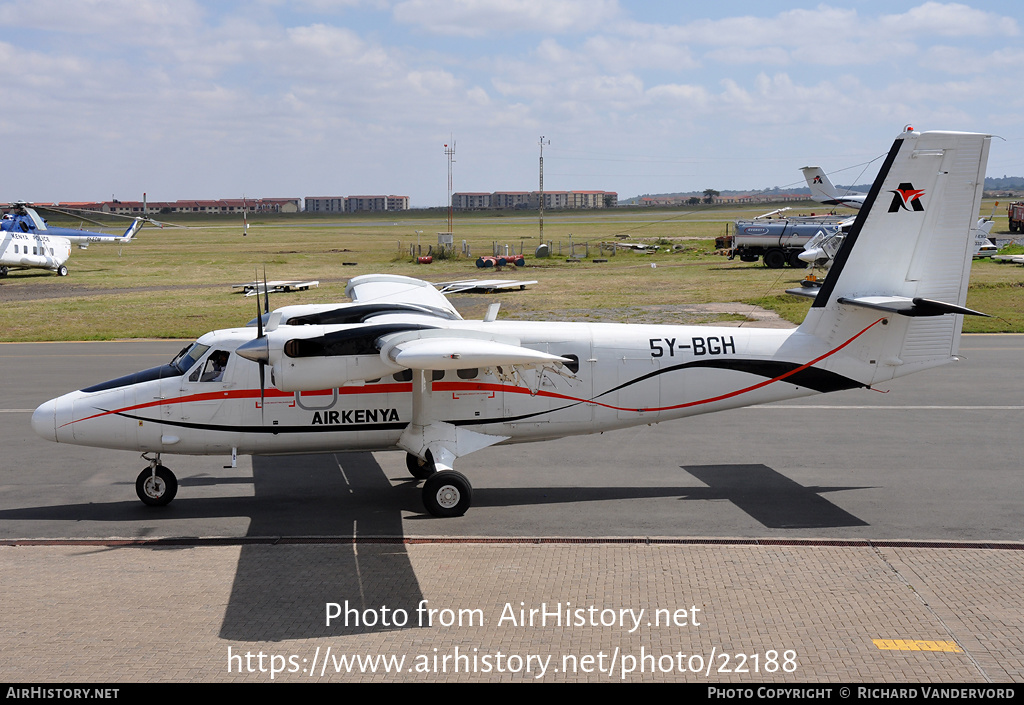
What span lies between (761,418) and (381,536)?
11287 mm

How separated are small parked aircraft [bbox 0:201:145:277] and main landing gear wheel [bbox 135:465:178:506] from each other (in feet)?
171

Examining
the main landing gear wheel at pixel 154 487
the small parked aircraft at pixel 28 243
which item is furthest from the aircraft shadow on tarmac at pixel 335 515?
the small parked aircraft at pixel 28 243

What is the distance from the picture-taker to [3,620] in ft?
34.6

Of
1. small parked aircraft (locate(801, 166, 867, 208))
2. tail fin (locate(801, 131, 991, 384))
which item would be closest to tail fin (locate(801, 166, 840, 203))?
small parked aircraft (locate(801, 166, 867, 208))

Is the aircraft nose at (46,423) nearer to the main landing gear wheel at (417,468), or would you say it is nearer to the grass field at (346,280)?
the main landing gear wheel at (417,468)

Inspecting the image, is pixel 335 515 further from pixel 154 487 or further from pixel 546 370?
pixel 546 370

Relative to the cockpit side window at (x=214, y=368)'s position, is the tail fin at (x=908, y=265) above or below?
above

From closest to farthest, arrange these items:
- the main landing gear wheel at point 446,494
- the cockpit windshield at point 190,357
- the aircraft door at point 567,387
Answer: the main landing gear wheel at point 446,494
the cockpit windshield at point 190,357
the aircraft door at point 567,387

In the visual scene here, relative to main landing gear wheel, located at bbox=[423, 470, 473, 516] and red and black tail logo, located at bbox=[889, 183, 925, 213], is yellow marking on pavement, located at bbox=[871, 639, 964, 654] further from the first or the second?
red and black tail logo, located at bbox=[889, 183, 925, 213]

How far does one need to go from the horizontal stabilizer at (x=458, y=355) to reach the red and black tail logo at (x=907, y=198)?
6.93 metres

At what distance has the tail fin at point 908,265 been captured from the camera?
15016 mm

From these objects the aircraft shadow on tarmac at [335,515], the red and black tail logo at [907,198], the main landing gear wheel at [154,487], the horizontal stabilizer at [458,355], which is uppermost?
the red and black tail logo at [907,198]

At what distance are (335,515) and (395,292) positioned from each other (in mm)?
5639

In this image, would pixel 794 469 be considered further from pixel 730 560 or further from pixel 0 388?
pixel 0 388
